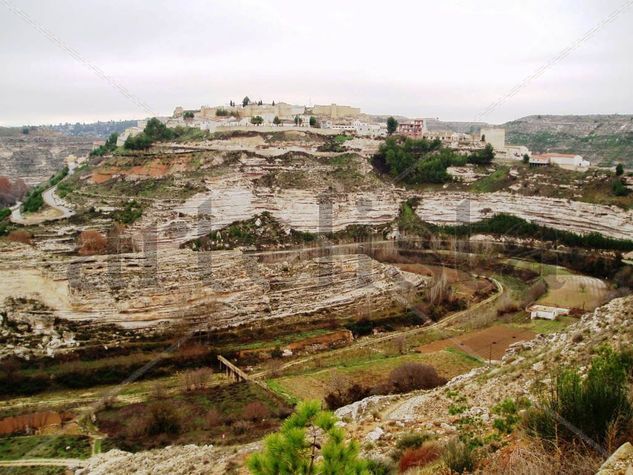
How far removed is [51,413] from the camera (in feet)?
54.5

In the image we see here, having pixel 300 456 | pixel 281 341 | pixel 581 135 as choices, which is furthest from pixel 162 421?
pixel 581 135

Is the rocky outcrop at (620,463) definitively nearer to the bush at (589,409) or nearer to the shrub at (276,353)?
the bush at (589,409)

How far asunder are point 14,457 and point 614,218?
113ft

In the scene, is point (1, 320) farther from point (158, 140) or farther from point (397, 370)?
point (158, 140)

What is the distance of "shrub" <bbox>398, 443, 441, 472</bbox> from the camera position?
7656 millimetres

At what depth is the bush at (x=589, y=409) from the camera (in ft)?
20.4

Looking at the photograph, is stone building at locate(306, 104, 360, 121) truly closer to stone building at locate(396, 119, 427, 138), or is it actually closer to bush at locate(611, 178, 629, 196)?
stone building at locate(396, 119, 427, 138)

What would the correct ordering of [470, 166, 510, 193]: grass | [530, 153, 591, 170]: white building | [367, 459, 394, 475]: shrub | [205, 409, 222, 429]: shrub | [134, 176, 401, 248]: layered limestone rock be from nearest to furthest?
[367, 459, 394, 475]: shrub → [205, 409, 222, 429]: shrub → [134, 176, 401, 248]: layered limestone rock → [470, 166, 510, 193]: grass → [530, 153, 591, 170]: white building

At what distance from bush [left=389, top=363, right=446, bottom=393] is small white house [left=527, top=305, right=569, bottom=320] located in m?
9.36

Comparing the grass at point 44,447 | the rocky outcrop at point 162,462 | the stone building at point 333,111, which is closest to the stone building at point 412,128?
the stone building at point 333,111

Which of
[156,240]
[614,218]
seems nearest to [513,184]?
[614,218]

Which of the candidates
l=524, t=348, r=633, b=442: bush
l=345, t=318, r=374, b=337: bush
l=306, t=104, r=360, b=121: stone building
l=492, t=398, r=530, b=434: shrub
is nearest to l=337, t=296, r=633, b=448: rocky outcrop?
l=492, t=398, r=530, b=434: shrub

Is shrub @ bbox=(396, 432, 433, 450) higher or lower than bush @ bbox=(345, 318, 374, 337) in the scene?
higher

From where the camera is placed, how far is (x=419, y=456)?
25.9ft
